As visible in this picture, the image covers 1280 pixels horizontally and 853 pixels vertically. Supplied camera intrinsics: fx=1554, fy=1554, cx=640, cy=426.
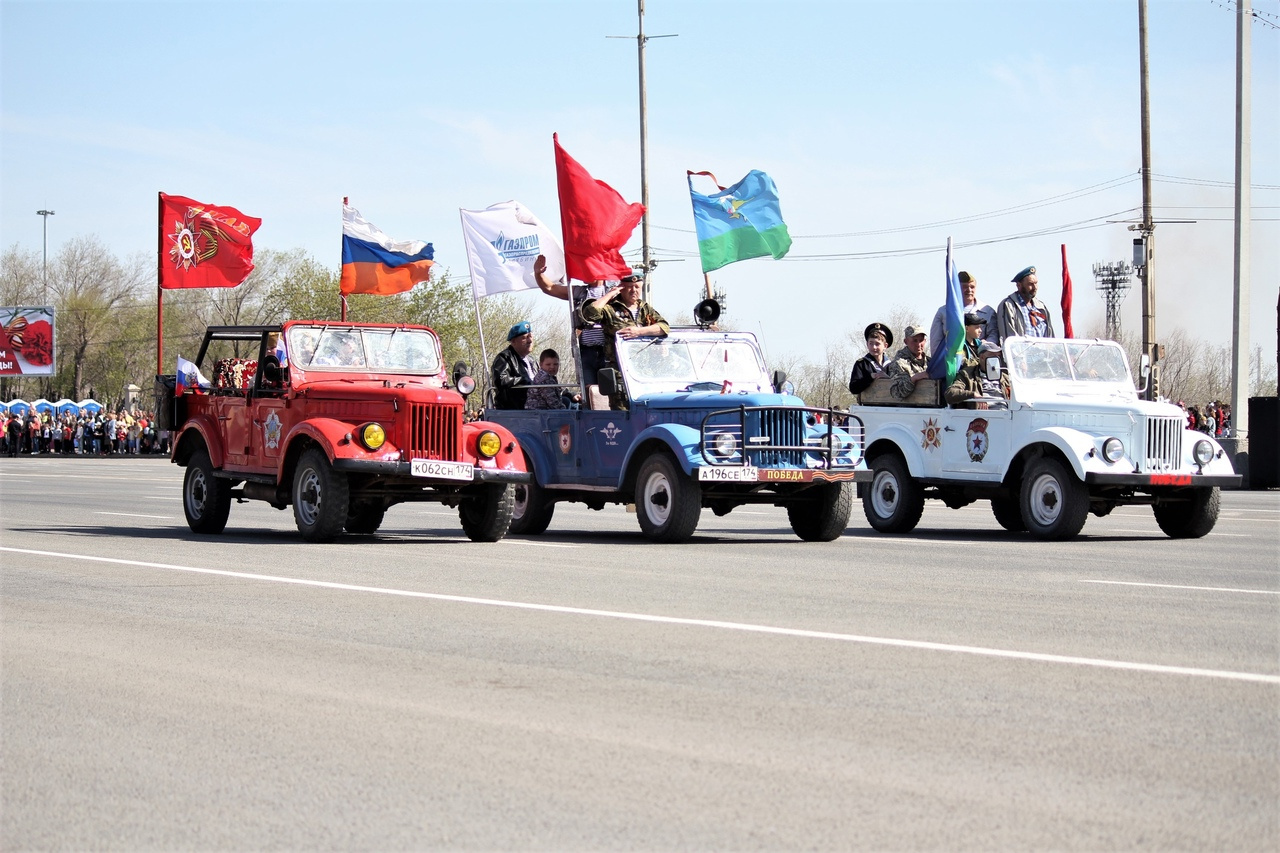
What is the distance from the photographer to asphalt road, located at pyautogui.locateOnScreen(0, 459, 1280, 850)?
4848mm

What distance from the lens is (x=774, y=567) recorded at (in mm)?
12664

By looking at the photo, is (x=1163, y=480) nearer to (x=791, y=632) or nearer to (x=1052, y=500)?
(x=1052, y=500)

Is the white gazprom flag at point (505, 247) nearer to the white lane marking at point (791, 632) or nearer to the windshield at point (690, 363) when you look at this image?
the windshield at point (690, 363)

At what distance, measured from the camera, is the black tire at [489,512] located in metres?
15.5

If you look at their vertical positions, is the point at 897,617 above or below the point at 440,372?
below

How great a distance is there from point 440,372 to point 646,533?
3.10 meters

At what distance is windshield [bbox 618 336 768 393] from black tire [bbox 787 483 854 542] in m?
1.65

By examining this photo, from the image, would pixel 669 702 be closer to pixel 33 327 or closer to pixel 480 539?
pixel 480 539

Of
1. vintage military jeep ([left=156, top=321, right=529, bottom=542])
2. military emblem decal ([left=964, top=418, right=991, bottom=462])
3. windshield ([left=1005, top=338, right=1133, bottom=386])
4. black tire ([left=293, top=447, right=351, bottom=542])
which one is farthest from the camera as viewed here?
windshield ([left=1005, top=338, right=1133, bottom=386])

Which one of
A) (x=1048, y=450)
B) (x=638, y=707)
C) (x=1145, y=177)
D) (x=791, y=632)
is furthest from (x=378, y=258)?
(x=638, y=707)

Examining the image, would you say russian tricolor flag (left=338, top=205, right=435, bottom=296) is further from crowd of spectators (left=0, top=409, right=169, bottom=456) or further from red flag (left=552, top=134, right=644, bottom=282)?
crowd of spectators (left=0, top=409, right=169, bottom=456)

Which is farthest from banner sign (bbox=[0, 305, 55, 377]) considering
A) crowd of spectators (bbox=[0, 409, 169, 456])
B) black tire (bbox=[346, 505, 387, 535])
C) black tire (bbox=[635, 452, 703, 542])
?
black tire (bbox=[635, 452, 703, 542])

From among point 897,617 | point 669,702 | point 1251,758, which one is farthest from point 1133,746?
point 897,617

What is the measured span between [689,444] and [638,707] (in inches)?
338
